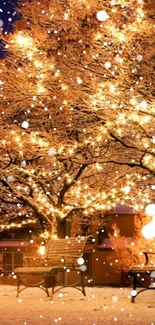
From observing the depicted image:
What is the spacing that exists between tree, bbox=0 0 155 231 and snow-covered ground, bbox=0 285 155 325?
230cm

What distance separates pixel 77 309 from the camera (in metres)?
9.40

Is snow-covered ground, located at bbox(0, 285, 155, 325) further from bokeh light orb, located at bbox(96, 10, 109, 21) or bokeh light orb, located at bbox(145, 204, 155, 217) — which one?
bokeh light orb, located at bbox(145, 204, 155, 217)

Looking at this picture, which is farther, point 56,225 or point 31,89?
point 56,225

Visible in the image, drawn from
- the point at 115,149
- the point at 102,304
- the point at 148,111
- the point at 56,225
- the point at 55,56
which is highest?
the point at 55,56

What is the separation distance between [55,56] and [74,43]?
581mm

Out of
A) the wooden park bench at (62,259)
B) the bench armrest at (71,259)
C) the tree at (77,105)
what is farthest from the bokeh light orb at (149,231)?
the bench armrest at (71,259)

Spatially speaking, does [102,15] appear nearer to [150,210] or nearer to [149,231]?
[150,210]

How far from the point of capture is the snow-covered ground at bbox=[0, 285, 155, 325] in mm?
8211

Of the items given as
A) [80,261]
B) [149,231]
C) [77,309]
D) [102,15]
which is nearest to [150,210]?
[149,231]

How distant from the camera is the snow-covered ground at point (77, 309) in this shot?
8.21m

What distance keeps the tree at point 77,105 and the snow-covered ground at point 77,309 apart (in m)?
2.30

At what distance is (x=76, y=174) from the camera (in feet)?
49.9

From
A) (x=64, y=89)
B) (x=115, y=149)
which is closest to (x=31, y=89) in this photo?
(x=64, y=89)

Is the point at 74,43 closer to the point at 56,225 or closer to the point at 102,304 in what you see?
the point at 102,304
